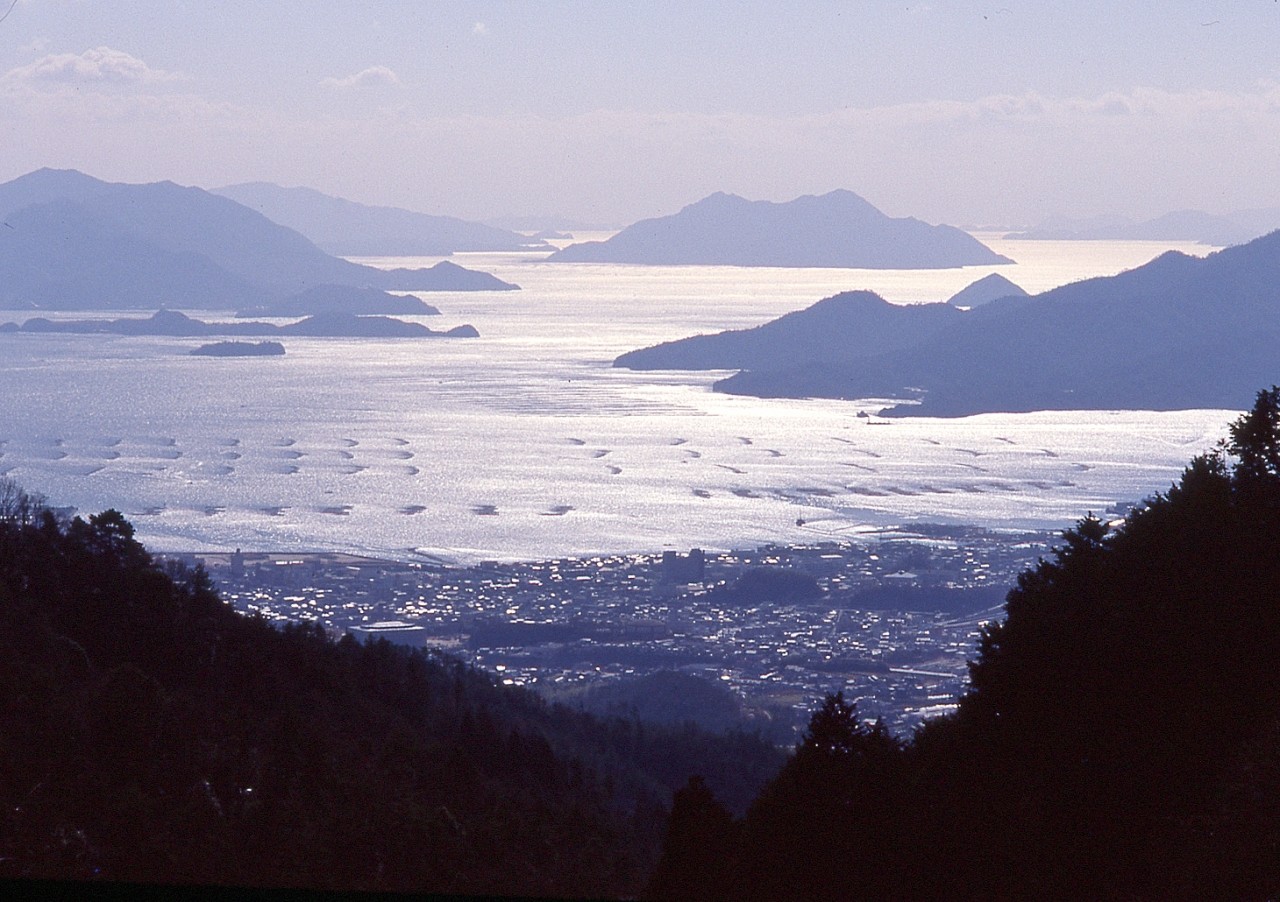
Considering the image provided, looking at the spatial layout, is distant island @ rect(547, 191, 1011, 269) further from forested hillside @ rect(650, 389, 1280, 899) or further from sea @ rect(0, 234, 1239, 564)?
forested hillside @ rect(650, 389, 1280, 899)

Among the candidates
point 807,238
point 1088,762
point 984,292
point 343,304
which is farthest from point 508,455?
point 807,238

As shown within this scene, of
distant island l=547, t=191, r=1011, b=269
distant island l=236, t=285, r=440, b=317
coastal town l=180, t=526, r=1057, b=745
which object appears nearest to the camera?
coastal town l=180, t=526, r=1057, b=745

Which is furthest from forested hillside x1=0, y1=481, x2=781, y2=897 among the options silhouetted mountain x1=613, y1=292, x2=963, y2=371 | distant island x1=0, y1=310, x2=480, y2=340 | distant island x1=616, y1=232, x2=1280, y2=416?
distant island x1=0, y1=310, x2=480, y2=340

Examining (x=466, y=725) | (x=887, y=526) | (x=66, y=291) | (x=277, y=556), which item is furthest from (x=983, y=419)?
(x=66, y=291)

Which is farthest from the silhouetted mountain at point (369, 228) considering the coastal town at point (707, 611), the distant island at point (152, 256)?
the coastal town at point (707, 611)

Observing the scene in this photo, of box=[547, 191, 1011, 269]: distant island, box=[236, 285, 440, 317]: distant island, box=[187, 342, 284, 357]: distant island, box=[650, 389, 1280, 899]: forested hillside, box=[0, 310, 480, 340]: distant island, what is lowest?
box=[650, 389, 1280, 899]: forested hillside

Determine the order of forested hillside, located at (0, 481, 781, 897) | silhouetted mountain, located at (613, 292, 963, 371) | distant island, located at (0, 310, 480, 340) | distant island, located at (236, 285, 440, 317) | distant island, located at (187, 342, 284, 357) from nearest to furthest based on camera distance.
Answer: forested hillside, located at (0, 481, 781, 897), silhouetted mountain, located at (613, 292, 963, 371), distant island, located at (187, 342, 284, 357), distant island, located at (0, 310, 480, 340), distant island, located at (236, 285, 440, 317)

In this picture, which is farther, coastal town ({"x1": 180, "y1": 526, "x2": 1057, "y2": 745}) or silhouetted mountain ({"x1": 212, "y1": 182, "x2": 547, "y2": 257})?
silhouetted mountain ({"x1": 212, "y1": 182, "x2": 547, "y2": 257})

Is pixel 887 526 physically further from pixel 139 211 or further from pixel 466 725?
pixel 139 211
